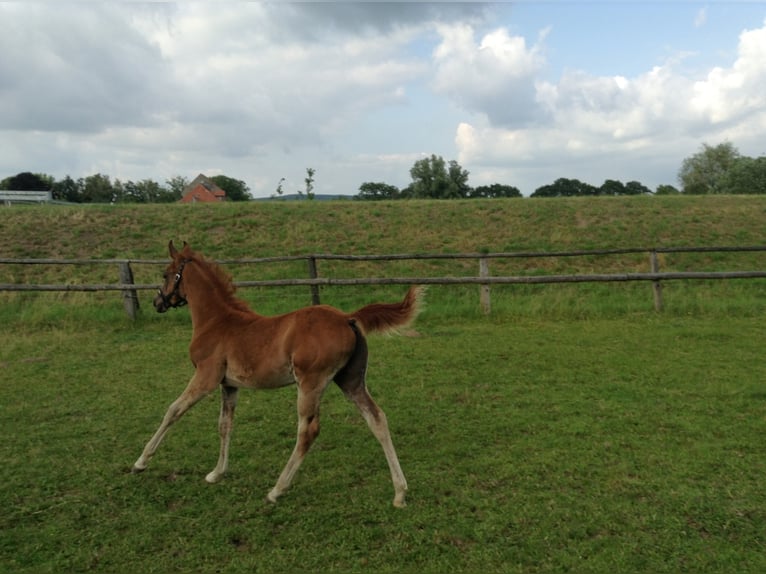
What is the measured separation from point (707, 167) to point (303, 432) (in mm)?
60327

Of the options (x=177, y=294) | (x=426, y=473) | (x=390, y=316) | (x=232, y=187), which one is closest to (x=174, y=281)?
(x=177, y=294)

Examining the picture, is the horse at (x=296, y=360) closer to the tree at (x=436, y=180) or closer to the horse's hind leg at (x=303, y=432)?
the horse's hind leg at (x=303, y=432)

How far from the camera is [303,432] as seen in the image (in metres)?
3.69

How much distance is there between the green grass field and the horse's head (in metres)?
1.26

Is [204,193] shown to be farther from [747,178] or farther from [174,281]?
[174,281]

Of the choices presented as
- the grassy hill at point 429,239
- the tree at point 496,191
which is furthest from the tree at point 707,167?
the grassy hill at point 429,239

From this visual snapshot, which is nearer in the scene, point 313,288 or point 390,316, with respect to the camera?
point 390,316

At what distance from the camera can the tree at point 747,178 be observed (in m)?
39.6

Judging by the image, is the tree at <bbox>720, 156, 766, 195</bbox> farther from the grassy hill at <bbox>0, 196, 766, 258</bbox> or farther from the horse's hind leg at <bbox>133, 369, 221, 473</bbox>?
the horse's hind leg at <bbox>133, 369, 221, 473</bbox>

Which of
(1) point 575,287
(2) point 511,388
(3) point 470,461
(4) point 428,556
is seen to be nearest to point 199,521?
(4) point 428,556

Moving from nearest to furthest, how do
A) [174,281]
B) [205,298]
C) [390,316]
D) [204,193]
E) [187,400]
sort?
[390,316], [187,400], [205,298], [174,281], [204,193]

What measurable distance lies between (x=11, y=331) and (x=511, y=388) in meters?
8.94

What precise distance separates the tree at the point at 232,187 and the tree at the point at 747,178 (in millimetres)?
54057

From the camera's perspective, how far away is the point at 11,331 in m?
9.67
